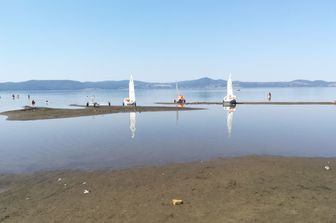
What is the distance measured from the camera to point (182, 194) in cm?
1534

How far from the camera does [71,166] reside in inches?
892

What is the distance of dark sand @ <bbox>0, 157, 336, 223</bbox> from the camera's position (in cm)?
1277

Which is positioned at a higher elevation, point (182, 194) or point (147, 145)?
point (182, 194)

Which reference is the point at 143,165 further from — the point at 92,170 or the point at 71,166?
the point at 71,166

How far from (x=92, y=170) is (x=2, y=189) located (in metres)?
5.24

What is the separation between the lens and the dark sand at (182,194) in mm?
12766

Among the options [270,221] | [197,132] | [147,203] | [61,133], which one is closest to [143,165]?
[147,203]

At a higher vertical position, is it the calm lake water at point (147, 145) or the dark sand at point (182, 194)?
the dark sand at point (182, 194)

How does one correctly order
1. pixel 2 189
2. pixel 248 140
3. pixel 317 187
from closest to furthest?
pixel 317 187 → pixel 2 189 → pixel 248 140

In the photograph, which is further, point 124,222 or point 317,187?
point 317,187

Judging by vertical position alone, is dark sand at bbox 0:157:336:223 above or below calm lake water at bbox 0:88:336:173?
above

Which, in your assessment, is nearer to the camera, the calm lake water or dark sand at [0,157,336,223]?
dark sand at [0,157,336,223]

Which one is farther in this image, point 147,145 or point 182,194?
point 147,145

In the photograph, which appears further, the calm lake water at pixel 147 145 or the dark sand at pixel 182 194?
the calm lake water at pixel 147 145
